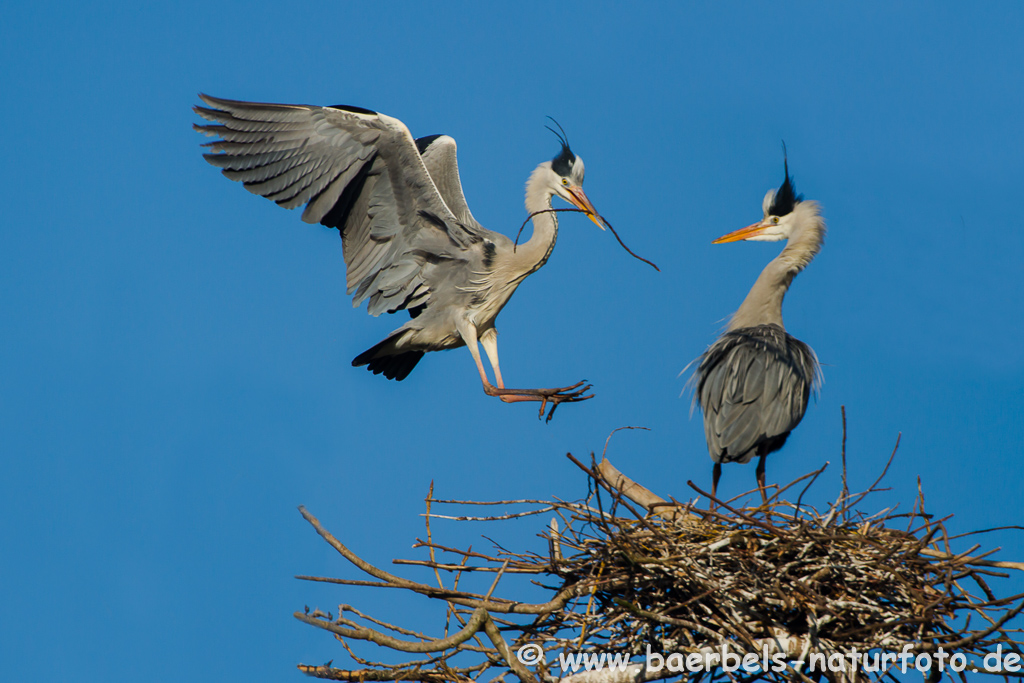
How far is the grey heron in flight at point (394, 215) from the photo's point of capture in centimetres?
561

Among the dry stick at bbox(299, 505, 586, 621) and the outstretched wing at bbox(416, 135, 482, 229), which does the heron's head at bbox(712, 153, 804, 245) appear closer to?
the outstretched wing at bbox(416, 135, 482, 229)

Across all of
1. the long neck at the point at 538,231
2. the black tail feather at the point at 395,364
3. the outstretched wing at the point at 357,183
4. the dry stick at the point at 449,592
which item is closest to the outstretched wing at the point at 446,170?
the long neck at the point at 538,231

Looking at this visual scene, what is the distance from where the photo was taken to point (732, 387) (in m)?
5.04

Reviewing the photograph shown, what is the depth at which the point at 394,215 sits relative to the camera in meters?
5.97

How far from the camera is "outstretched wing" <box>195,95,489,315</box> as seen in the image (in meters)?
5.59

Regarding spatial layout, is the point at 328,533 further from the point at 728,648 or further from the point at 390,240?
the point at 390,240

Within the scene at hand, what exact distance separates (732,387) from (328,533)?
101 inches

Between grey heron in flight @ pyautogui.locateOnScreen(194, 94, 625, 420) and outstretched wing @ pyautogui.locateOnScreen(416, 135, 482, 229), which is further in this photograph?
outstretched wing @ pyautogui.locateOnScreen(416, 135, 482, 229)

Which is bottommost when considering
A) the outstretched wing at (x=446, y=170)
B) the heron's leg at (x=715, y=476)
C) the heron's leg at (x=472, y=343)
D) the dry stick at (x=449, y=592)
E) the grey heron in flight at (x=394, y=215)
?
the dry stick at (x=449, y=592)

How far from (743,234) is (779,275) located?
2.13 feet

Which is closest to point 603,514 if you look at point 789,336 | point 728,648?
point 728,648

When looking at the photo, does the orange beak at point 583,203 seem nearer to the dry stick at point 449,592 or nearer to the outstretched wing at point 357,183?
the outstretched wing at point 357,183

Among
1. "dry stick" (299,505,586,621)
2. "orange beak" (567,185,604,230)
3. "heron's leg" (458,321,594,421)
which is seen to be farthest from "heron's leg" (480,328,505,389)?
"dry stick" (299,505,586,621)

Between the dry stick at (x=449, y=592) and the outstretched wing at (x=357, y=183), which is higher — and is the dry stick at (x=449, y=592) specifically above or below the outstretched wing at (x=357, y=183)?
below
